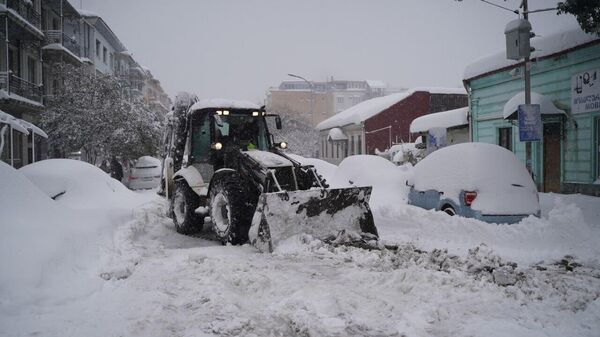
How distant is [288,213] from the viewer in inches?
266

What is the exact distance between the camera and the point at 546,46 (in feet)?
43.8

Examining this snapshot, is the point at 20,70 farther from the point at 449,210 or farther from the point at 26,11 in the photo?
the point at 449,210

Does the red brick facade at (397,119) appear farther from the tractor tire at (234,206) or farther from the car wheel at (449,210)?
the tractor tire at (234,206)

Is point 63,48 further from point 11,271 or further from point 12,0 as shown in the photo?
point 11,271

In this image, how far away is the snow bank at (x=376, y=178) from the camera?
10945 mm

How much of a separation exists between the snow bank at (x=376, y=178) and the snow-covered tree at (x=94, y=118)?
12.1m

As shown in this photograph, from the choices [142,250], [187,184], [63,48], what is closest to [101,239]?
[142,250]

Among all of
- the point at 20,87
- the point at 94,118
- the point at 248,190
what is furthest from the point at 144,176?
the point at 248,190

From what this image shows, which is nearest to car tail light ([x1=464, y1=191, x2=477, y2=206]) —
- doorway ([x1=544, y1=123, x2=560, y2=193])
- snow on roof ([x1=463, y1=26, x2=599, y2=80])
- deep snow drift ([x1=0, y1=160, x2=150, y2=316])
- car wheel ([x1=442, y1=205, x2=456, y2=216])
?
car wheel ([x1=442, y1=205, x2=456, y2=216])

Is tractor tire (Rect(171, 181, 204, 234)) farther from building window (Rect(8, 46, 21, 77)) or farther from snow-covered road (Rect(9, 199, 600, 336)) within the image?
building window (Rect(8, 46, 21, 77))

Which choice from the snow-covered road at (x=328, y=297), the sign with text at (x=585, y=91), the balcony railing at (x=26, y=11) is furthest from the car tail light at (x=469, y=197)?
the balcony railing at (x=26, y=11)

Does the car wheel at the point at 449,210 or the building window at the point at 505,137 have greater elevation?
the building window at the point at 505,137

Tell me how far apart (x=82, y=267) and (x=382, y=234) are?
16.0ft

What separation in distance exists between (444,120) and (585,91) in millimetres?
7061
